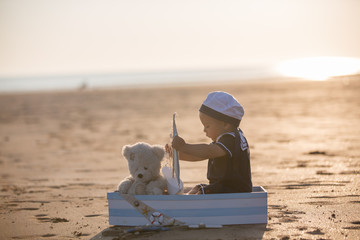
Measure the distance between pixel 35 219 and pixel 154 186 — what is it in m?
1.41

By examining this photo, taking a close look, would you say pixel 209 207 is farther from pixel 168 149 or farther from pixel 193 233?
pixel 168 149

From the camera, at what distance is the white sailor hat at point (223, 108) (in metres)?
4.62

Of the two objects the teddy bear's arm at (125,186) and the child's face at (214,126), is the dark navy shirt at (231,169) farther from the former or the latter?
the teddy bear's arm at (125,186)

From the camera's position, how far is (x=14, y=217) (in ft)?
17.2

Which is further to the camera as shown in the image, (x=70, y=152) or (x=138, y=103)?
(x=138, y=103)

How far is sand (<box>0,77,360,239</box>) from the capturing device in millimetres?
4590

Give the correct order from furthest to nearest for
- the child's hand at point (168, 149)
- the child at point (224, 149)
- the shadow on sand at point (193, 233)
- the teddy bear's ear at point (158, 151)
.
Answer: the child's hand at point (168, 149) → the teddy bear's ear at point (158, 151) → the child at point (224, 149) → the shadow on sand at point (193, 233)

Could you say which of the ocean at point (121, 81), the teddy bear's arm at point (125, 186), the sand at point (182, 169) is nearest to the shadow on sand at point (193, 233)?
the sand at point (182, 169)

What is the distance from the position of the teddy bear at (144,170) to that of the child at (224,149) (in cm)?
23

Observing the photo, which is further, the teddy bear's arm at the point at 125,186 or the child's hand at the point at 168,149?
the child's hand at the point at 168,149

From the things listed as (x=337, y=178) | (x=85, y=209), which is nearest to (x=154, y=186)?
(x=85, y=209)

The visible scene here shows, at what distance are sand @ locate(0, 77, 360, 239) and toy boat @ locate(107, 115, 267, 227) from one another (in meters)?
0.11

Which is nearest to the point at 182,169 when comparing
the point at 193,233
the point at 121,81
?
the point at 193,233

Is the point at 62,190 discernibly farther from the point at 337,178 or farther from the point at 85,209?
the point at 337,178
